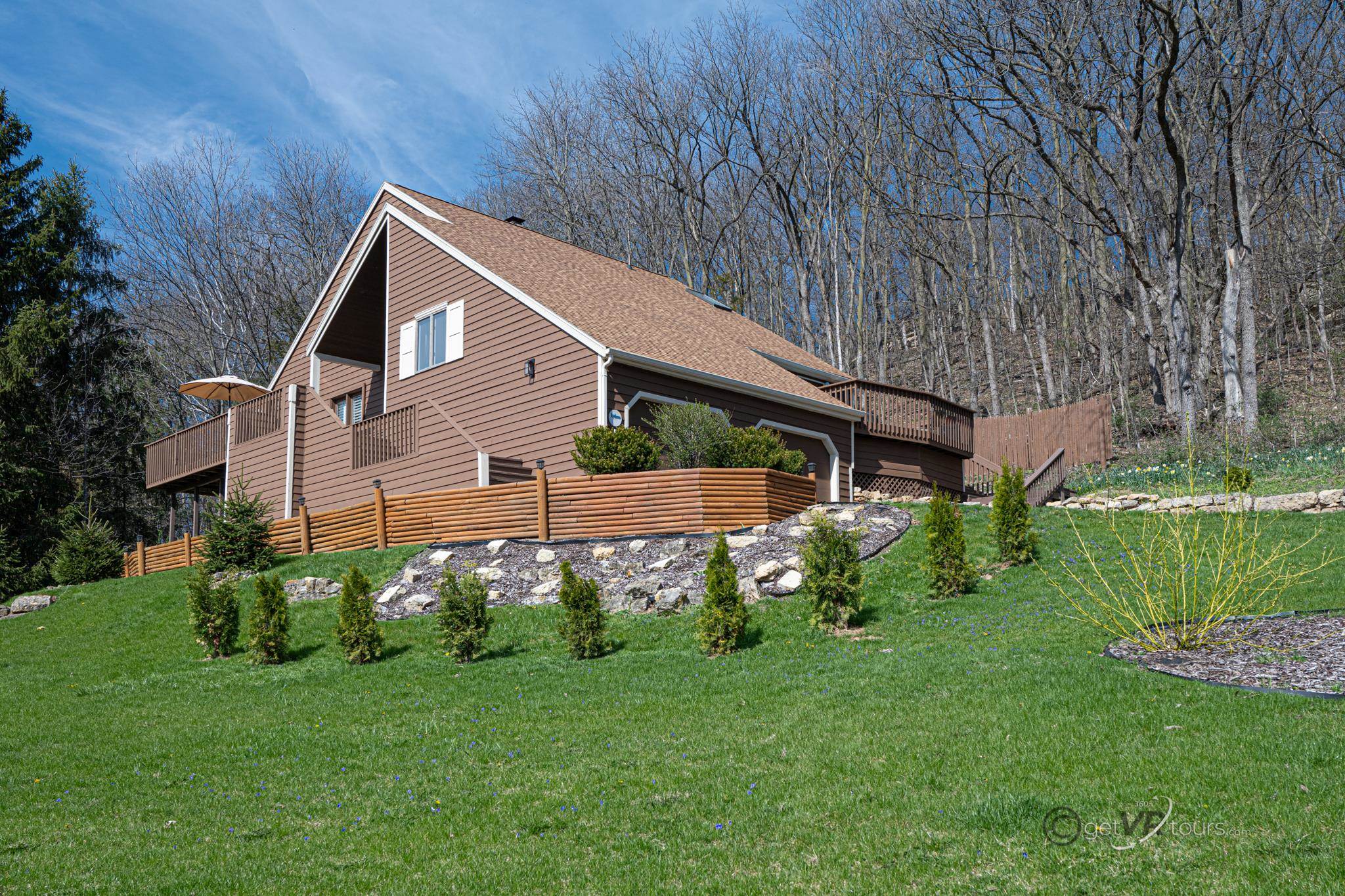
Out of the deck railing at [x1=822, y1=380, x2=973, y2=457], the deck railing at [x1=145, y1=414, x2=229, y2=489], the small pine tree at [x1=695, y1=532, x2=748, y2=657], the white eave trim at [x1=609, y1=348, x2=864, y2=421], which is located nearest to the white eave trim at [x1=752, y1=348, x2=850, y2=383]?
the deck railing at [x1=822, y1=380, x2=973, y2=457]

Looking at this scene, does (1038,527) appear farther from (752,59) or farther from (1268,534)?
(752,59)

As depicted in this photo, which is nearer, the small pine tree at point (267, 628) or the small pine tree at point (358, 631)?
the small pine tree at point (358, 631)

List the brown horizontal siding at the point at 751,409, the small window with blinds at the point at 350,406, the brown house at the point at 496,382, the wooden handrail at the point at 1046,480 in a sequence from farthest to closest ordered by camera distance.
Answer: the small window with blinds at the point at 350,406, the wooden handrail at the point at 1046,480, the brown house at the point at 496,382, the brown horizontal siding at the point at 751,409

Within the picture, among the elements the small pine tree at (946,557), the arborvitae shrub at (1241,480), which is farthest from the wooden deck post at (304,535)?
the arborvitae shrub at (1241,480)

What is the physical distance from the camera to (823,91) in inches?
1312

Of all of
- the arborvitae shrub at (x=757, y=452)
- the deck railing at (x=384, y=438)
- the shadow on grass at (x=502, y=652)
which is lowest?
the shadow on grass at (x=502, y=652)

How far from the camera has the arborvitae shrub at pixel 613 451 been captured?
16406 millimetres

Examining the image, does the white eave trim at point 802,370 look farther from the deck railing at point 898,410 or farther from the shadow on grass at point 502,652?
the shadow on grass at point 502,652

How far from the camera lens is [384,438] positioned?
20906mm

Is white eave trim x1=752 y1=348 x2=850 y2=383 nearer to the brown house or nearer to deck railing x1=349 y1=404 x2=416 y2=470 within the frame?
the brown house

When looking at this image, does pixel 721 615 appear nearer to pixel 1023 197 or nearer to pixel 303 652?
pixel 303 652

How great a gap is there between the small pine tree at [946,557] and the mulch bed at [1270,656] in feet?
10.4

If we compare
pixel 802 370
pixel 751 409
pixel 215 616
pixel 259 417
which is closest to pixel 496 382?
pixel 751 409

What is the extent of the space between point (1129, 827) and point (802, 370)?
20.3 meters
